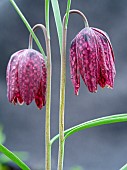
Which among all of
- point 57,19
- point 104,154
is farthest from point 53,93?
point 57,19

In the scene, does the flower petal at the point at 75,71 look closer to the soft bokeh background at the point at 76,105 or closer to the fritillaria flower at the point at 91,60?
the fritillaria flower at the point at 91,60

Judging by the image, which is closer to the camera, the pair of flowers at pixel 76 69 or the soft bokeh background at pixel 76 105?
the pair of flowers at pixel 76 69

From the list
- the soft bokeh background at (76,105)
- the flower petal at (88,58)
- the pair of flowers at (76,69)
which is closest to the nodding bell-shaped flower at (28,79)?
the pair of flowers at (76,69)

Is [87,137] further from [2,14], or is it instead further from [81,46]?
[81,46]

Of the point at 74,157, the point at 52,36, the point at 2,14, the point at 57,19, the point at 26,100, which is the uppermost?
the point at 2,14

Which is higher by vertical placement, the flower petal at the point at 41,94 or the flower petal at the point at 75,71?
the flower petal at the point at 75,71

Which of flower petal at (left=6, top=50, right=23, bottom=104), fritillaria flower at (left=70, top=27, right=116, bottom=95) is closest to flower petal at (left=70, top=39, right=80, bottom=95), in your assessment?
fritillaria flower at (left=70, top=27, right=116, bottom=95)

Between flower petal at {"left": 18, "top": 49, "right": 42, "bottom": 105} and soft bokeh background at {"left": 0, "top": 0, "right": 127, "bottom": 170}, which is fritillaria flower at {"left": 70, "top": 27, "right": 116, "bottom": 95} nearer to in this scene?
flower petal at {"left": 18, "top": 49, "right": 42, "bottom": 105}
